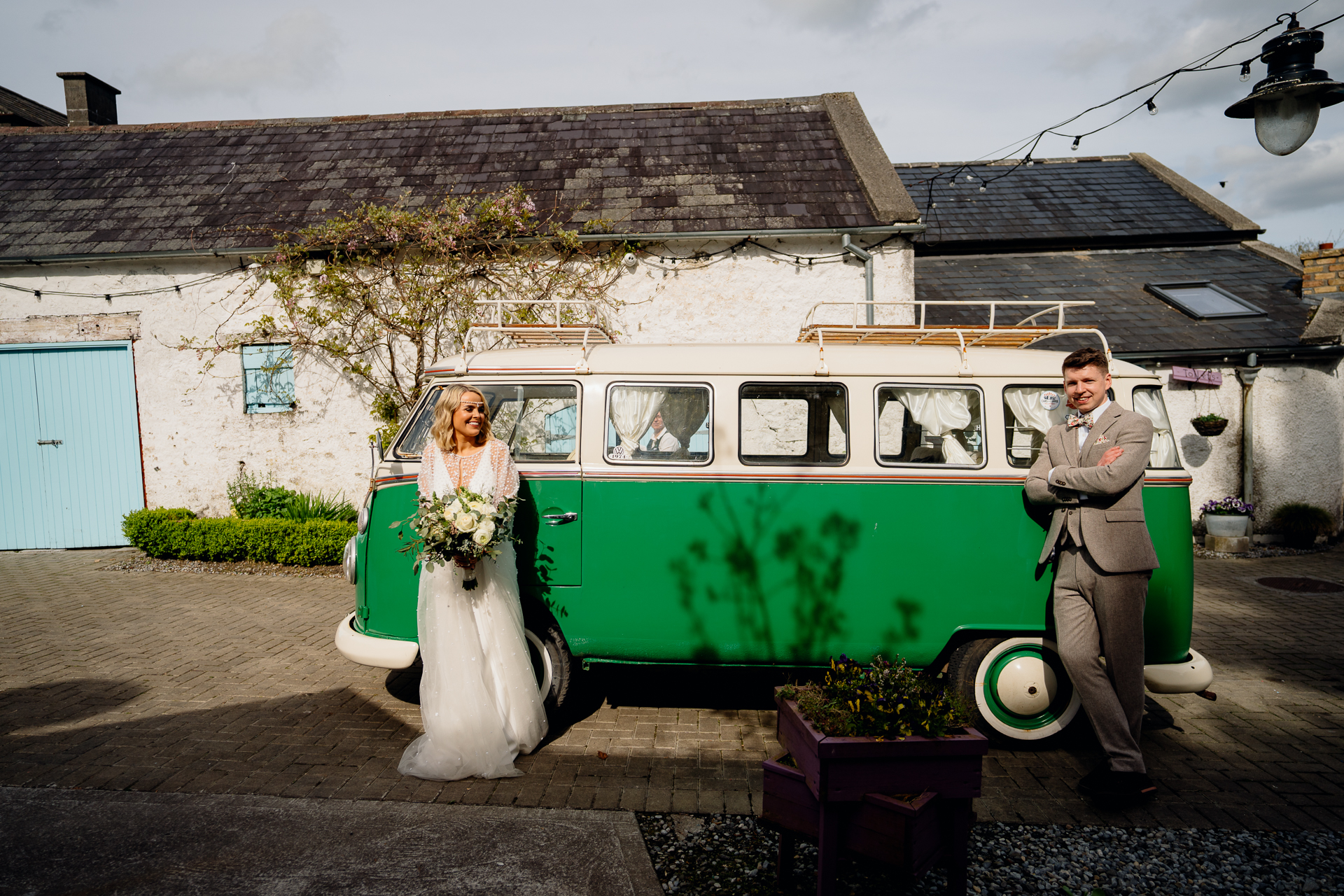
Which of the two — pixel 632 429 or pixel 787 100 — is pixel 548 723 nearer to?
pixel 632 429

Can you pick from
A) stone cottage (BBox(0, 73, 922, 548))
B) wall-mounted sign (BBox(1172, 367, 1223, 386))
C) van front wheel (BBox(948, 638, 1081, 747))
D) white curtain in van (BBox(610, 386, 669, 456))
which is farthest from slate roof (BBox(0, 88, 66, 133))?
wall-mounted sign (BBox(1172, 367, 1223, 386))

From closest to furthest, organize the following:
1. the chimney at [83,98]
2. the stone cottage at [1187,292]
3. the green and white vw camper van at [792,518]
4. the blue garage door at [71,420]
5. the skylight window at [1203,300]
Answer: the green and white vw camper van at [792,518] → the blue garage door at [71,420] → the stone cottage at [1187,292] → the skylight window at [1203,300] → the chimney at [83,98]

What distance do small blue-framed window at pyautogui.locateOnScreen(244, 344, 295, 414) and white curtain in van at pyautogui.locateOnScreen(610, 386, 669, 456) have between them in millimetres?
7482

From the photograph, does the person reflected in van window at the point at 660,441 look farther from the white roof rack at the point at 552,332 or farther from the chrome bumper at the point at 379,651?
the chrome bumper at the point at 379,651

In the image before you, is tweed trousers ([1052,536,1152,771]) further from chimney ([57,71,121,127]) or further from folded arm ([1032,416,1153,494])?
chimney ([57,71,121,127])

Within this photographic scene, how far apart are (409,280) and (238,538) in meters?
3.96

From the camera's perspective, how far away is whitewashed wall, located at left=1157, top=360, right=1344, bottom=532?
10711mm

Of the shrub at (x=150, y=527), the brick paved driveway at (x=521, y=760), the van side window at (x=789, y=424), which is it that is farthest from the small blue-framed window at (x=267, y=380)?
the van side window at (x=789, y=424)

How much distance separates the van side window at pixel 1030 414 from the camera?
4.54m

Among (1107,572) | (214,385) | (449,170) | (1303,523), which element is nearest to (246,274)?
(214,385)

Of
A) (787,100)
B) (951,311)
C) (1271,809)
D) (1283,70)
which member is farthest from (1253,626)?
(787,100)

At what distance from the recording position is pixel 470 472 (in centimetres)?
430

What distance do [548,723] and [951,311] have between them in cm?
947

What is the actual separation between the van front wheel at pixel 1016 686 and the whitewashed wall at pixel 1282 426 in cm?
806
